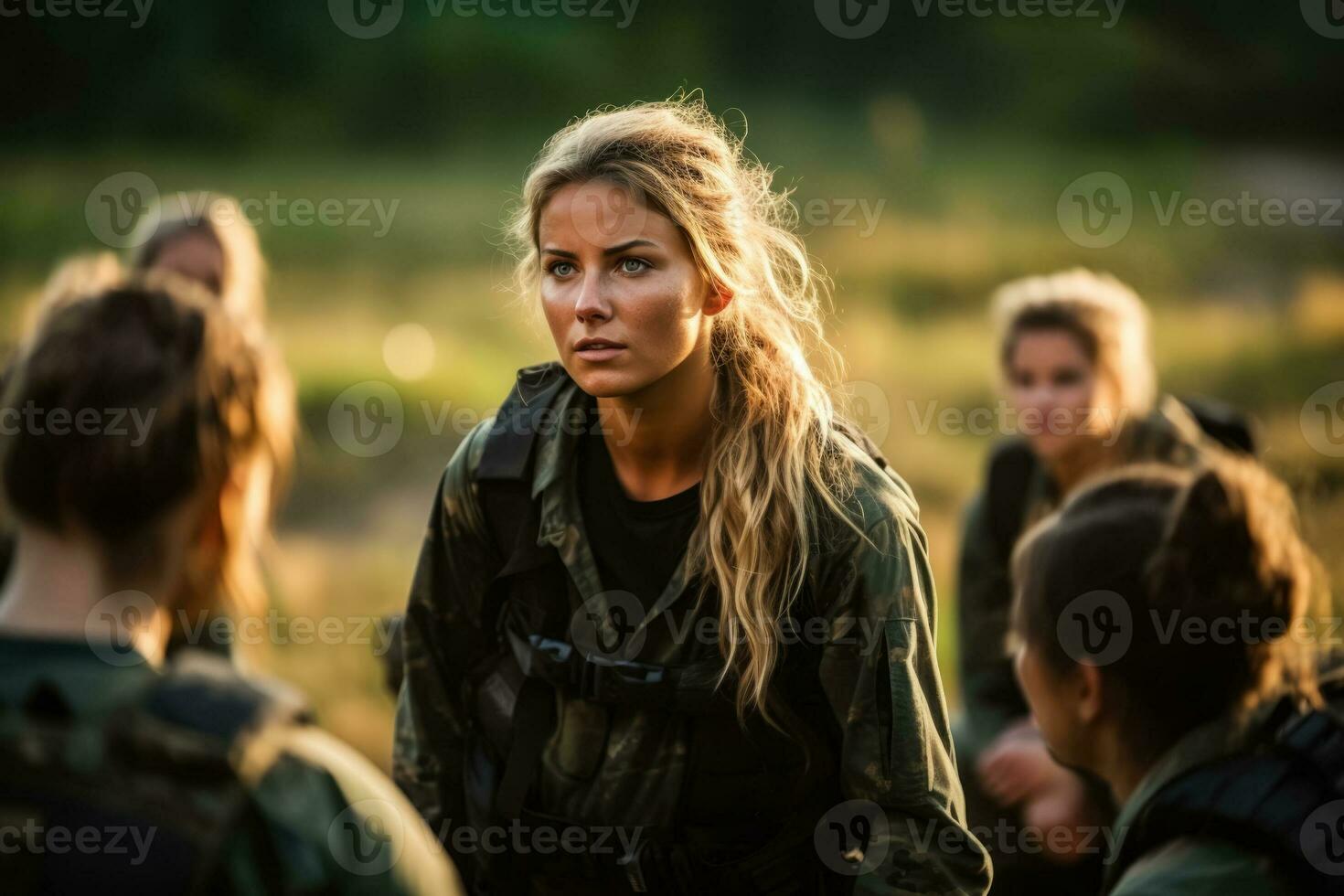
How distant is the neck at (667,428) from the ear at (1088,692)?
975 millimetres

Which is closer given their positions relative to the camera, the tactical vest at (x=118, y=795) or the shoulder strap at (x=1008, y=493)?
the tactical vest at (x=118, y=795)

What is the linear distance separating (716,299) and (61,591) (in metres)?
1.75

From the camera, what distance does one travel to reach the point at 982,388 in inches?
400

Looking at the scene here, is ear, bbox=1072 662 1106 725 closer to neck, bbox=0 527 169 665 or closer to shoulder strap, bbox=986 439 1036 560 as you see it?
neck, bbox=0 527 169 665

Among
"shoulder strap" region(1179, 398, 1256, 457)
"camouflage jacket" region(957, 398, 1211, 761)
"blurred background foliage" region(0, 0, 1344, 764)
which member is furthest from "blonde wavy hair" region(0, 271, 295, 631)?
"blurred background foliage" region(0, 0, 1344, 764)

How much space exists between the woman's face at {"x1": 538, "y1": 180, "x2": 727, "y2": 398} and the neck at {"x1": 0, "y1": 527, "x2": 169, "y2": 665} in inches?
54.3

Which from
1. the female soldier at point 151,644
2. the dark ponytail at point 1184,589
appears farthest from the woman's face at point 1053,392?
the female soldier at point 151,644

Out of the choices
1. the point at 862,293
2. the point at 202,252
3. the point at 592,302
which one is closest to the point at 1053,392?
the point at 592,302

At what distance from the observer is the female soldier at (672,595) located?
298 centimetres

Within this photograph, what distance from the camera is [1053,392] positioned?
5340 millimetres

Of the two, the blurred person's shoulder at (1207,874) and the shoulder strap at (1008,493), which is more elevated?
the shoulder strap at (1008,493)

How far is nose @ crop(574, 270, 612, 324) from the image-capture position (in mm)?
3137

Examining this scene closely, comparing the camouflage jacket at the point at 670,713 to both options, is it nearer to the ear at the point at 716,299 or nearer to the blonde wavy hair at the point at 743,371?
the blonde wavy hair at the point at 743,371

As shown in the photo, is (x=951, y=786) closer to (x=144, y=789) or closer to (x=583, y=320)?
(x=583, y=320)
